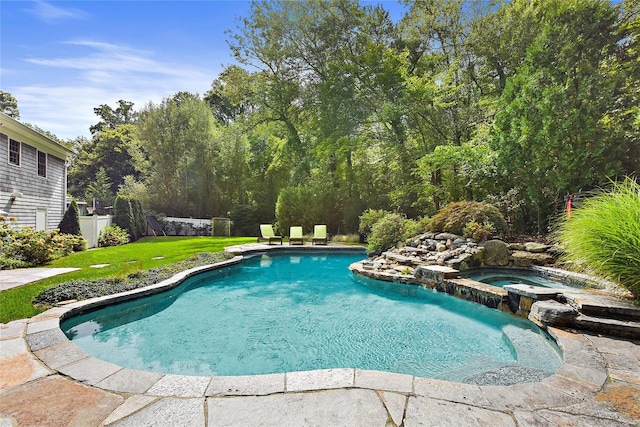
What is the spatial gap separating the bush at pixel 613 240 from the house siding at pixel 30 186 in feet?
45.5

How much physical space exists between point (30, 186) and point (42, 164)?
1.30m

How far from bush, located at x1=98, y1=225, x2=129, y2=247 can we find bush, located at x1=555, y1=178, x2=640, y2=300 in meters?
14.7

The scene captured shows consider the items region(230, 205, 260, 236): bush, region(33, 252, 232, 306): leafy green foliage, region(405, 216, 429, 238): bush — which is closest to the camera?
region(33, 252, 232, 306): leafy green foliage

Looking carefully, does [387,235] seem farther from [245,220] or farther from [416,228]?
[245,220]

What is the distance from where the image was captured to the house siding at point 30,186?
30.7 ft

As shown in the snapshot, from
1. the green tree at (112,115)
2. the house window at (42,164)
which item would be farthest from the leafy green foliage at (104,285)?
the green tree at (112,115)

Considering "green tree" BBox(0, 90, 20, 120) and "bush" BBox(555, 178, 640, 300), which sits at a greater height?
"green tree" BBox(0, 90, 20, 120)

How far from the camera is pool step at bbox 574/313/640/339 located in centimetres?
302

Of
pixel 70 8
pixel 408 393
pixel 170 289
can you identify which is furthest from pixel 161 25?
pixel 408 393

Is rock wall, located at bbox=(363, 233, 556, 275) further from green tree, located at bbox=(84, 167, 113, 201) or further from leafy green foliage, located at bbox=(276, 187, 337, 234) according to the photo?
green tree, located at bbox=(84, 167, 113, 201)

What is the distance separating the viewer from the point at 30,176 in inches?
416

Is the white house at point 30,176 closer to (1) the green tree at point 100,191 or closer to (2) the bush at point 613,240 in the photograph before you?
(2) the bush at point 613,240

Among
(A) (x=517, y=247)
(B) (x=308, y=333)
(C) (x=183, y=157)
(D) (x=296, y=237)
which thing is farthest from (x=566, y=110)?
(C) (x=183, y=157)

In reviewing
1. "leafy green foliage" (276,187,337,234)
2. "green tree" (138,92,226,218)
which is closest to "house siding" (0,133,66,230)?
"green tree" (138,92,226,218)
